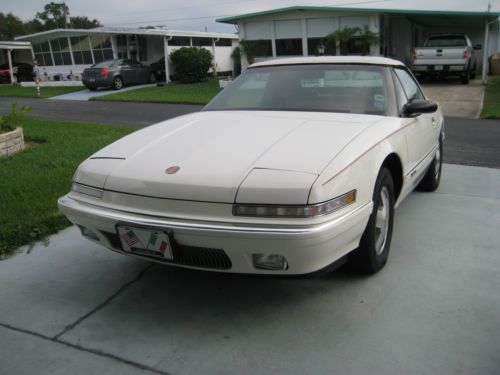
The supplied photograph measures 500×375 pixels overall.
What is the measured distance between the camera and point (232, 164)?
112 inches

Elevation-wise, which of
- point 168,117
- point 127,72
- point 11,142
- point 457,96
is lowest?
point 457,96

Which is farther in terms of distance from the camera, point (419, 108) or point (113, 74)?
point (113, 74)

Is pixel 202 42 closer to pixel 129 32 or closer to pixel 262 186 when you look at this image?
pixel 129 32

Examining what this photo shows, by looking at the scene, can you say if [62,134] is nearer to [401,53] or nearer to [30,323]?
[30,323]

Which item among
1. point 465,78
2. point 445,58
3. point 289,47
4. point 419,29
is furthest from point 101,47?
point 465,78

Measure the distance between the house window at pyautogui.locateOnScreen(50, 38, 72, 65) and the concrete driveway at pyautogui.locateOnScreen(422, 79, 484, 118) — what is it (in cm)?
2043

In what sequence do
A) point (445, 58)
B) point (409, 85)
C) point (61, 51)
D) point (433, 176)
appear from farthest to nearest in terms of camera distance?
point (61, 51), point (445, 58), point (433, 176), point (409, 85)

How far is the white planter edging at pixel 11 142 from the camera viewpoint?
7211 millimetres

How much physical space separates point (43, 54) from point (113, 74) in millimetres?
10862

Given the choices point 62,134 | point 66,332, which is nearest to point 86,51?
point 62,134

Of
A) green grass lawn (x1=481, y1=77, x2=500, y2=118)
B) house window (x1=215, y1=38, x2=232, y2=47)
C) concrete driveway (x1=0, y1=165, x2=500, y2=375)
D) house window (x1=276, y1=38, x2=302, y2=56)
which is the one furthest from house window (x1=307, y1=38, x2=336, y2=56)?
concrete driveway (x1=0, y1=165, x2=500, y2=375)

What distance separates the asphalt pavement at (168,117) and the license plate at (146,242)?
18.0 ft

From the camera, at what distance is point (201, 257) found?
2.79 metres

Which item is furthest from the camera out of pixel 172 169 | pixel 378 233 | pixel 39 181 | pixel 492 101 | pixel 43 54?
→ pixel 43 54
